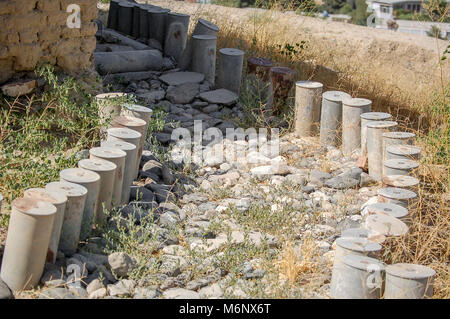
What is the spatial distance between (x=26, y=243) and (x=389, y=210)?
8.99 ft

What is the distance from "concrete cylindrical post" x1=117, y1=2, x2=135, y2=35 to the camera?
9156mm

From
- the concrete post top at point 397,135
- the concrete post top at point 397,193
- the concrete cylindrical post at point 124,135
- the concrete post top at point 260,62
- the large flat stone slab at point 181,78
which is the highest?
the concrete post top at point 260,62

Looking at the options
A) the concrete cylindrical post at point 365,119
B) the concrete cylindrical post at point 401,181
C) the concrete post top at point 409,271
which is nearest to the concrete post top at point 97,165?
the concrete post top at point 409,271

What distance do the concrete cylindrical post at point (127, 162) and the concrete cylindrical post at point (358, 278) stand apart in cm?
205

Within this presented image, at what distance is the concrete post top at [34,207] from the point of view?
12.3 feet

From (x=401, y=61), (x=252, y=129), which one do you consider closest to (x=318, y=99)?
(x=252, y=129)

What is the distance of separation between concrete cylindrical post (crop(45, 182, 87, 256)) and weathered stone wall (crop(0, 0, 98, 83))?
2.25 metres

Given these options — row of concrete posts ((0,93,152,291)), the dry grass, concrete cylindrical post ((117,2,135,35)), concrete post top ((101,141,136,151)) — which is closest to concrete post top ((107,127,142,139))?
row of concrete posts ((0,93,152,291))

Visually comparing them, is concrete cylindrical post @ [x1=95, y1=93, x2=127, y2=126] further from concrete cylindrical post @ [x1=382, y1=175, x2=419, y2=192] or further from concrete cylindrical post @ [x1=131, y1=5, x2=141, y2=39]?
concrete cylindrical post @ [x1=131, y1=5, x2=141, y2=39]

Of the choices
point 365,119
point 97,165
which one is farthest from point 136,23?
point 97,165

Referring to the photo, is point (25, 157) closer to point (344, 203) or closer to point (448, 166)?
point (344, 203)

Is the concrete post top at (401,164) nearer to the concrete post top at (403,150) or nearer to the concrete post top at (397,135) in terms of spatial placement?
the concrete post top at (403,150)

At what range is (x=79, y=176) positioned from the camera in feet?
14.5

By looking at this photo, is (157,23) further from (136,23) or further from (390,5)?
(390,5)
